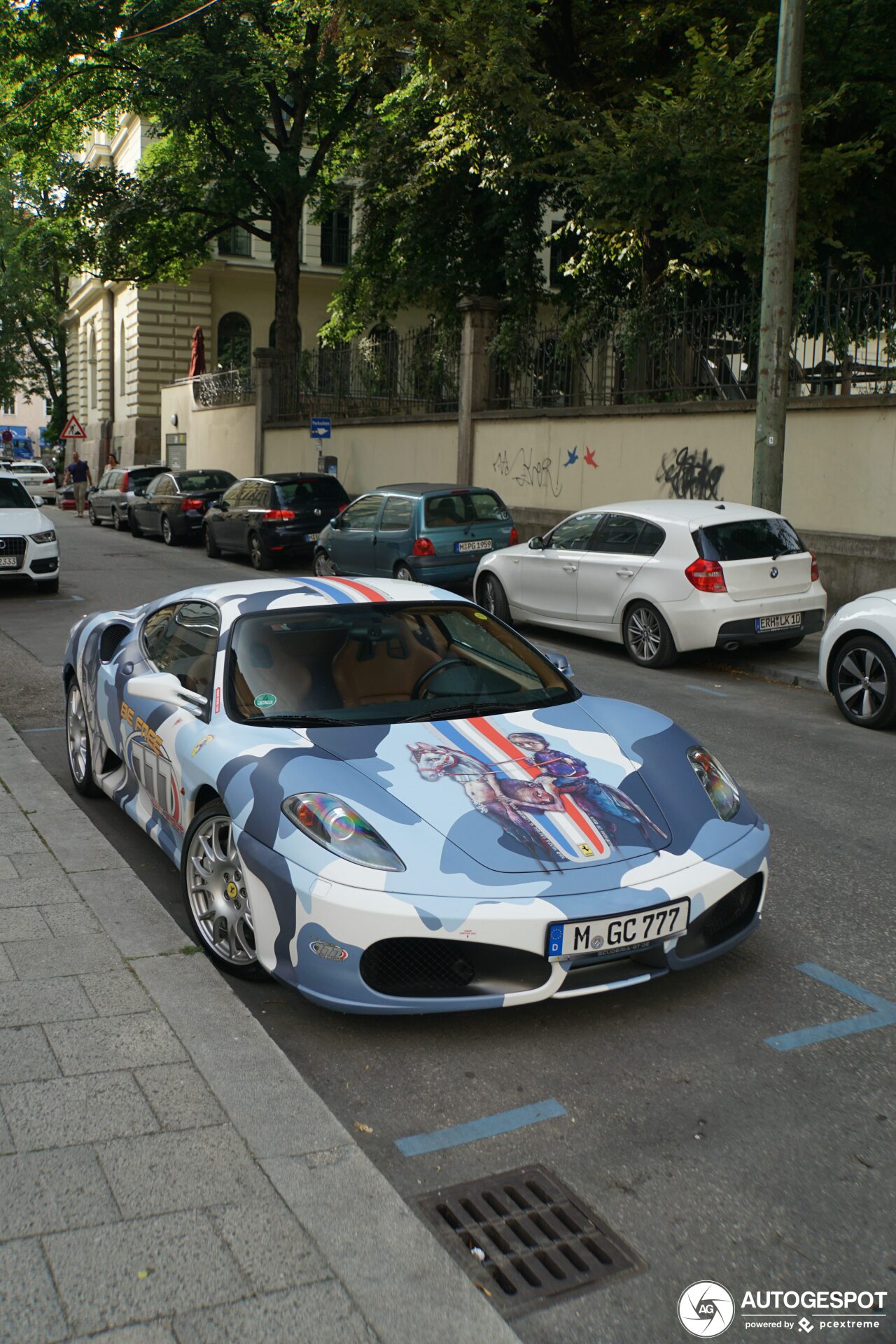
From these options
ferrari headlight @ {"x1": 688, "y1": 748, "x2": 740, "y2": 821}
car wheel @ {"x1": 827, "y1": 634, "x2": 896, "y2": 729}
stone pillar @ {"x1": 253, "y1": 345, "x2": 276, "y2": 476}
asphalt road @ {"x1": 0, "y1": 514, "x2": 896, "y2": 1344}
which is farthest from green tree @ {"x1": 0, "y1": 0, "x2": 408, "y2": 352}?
asphalt road @ {"x1": 0, "y1": 514, "x2": 896, "y2": 1344}

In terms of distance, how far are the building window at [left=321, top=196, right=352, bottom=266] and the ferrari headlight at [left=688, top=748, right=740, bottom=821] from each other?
44178 millimetres

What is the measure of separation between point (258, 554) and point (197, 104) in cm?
1278

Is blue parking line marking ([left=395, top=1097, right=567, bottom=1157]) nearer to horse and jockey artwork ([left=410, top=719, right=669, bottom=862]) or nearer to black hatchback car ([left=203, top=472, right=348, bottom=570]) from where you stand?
horse and jockey artwork ([left=410, top=719, right=669, bottom=862])

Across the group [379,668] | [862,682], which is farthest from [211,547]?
[379,668]

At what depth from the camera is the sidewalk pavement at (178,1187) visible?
2.49 m

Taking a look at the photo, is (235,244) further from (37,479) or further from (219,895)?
(219,895)

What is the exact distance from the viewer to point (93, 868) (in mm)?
5121

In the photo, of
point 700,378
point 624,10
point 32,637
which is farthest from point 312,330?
point 32,637

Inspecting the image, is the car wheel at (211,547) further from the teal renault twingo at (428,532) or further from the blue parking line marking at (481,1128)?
the blue parking line marking at (481,1128)

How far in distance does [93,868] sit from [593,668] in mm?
6949

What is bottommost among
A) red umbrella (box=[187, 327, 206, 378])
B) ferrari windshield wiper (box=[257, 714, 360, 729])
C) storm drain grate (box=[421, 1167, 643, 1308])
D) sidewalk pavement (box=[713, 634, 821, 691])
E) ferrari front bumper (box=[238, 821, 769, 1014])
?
storm drain grate (box=[421, 1167, 643, 1308])

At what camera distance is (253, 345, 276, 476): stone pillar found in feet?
106

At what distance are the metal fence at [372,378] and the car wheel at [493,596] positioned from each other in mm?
9057

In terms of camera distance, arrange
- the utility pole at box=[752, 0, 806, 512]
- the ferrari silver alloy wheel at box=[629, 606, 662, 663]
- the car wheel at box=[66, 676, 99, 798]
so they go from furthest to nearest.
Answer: the utility pole at box=[752, 0, 806, 512] → the ferrari silver alloy wheel at box=[629, 606, 662, 663] → the car wheel at box=[66, 676, 99, 798]
